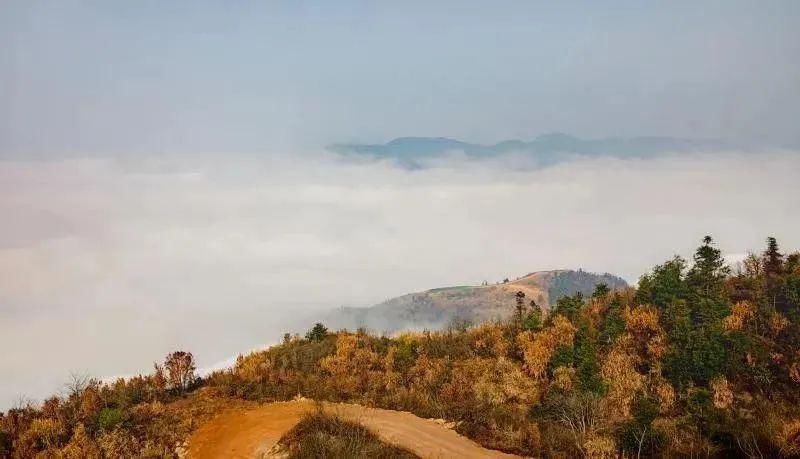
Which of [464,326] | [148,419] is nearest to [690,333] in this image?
[464,326]

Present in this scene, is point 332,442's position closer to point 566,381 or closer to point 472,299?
point 566,381

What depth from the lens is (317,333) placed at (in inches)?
1377

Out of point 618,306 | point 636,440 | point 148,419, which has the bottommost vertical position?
point 636,440

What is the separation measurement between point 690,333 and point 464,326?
1286 cm

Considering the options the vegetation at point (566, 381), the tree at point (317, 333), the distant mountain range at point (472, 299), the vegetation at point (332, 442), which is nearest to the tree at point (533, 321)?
the vegetation at point (566, 381)

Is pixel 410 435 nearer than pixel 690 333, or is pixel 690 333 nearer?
pixel 410 435

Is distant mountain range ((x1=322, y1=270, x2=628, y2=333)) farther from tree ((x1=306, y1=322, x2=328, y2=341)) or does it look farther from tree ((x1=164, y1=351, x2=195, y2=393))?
tree ((x1=164, y1=351, x2=195, y2=393))

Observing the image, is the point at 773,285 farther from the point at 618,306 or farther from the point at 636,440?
the point at 636,440

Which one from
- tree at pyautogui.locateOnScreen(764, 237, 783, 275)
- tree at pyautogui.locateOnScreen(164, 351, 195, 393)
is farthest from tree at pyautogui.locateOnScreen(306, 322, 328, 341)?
tree at pyautogui.locateOnScreen(764, 237, 783, 275)

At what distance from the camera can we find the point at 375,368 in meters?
30.4

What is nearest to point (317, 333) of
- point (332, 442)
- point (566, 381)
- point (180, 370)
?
point (180, 370)

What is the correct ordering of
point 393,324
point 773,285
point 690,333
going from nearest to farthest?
1. point 690,333
2. point 773,285
3. point 393,324

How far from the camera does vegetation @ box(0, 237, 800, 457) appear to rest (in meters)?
21.2

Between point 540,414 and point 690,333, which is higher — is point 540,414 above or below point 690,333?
below
